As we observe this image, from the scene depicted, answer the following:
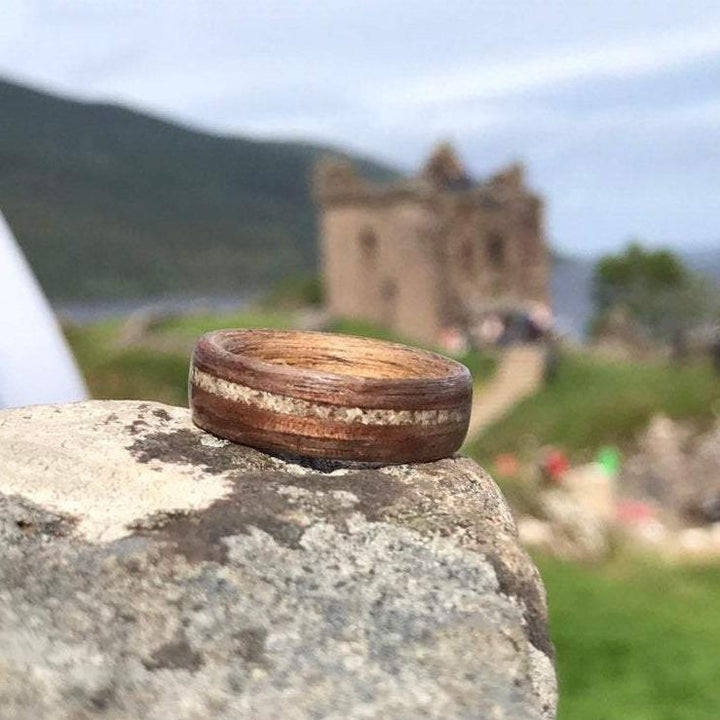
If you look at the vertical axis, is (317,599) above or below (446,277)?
above

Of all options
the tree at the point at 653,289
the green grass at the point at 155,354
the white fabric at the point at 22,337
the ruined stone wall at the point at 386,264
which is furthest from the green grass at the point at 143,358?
the tree at the point at 653,289

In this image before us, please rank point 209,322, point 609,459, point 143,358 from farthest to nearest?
point 209,322 → point 143,358 → point 609,459

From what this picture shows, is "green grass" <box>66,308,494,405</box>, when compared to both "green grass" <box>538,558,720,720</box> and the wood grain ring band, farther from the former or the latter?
the wood grain ring band

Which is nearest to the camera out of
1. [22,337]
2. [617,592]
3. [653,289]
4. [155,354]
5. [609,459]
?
[22,337]

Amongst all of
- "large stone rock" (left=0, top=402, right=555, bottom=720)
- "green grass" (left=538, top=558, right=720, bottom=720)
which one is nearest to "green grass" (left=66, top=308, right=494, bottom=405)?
"green grass" (left=538, top=558, right=720, bottom=720)

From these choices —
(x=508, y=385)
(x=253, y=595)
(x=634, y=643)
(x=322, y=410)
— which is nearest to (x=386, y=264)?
(x=508, y=385)

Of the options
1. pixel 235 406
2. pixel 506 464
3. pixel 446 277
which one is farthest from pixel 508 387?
pixel 235 406

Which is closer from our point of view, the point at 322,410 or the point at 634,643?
the point at 322,410

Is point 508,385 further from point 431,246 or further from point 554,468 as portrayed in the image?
point 554,468

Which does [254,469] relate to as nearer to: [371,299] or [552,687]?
[552,687]
